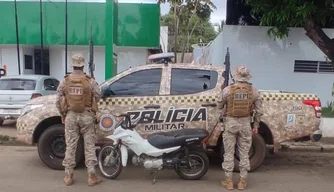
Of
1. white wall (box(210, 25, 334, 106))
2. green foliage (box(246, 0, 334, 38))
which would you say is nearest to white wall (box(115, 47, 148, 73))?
white wall (box(210, 25, 334, 106))

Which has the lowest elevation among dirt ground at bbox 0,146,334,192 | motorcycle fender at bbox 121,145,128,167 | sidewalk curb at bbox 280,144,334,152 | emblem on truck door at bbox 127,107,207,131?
sidewalk curb at bbox 280,144,334,152

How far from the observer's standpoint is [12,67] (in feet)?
60.0

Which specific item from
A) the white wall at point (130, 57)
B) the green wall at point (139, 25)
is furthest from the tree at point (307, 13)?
the white wall at point (130, 57)

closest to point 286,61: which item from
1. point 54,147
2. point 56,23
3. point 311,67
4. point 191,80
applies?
point 311,67

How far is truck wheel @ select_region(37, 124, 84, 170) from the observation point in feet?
22.2

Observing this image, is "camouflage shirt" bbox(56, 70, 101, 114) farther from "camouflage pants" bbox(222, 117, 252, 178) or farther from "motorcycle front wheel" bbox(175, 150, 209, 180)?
"camouflage pants" bbox(222, 117, 252, 178)

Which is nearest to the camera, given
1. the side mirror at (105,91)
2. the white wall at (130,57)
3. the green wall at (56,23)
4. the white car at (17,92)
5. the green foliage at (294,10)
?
the side mirror at (105,91)

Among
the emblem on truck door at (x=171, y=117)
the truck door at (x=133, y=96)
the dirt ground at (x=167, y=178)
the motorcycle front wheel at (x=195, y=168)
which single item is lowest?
the dirt ground at (x=167, y=178)

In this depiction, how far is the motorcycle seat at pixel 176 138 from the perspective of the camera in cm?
606

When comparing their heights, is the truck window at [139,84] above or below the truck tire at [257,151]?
above

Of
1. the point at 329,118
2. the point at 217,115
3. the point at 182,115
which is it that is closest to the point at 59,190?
the point at 182,115

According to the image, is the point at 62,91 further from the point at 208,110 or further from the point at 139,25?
the point at 139,25

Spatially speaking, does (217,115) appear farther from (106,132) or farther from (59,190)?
(59,190)

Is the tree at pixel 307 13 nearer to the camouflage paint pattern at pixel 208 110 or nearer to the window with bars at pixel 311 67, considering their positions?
the camouflage paint pattern at pixel 208 110
